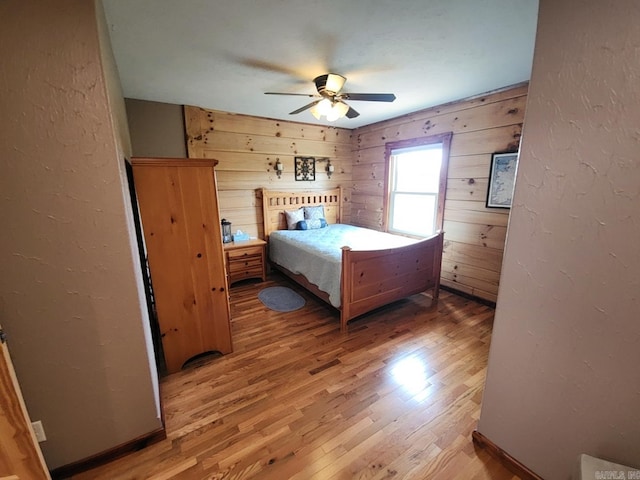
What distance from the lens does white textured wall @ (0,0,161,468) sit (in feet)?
3.31

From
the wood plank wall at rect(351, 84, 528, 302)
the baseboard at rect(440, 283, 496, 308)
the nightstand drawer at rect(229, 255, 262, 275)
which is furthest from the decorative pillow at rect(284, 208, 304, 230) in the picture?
the baseboard at rect(440, 283, 496, 308)

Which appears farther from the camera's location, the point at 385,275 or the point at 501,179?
the point at 501,179

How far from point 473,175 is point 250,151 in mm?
3015

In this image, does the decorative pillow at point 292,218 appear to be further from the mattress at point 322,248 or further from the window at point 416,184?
the window at point 416,184

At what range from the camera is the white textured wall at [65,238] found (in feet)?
3.31

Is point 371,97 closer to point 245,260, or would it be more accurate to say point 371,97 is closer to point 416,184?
point 416,184

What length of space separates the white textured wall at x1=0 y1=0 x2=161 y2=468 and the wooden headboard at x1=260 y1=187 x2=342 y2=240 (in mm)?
2871

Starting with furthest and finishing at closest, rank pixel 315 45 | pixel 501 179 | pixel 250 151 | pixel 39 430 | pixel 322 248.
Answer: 1. pixel 250 151
2. pixel 322 248
3. pixel 501 179
4. pixel 315 45
5. pixel 39 430

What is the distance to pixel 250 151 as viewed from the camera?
3877mm

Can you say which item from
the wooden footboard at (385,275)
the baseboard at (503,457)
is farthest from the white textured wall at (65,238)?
the baseboard at (503,457)

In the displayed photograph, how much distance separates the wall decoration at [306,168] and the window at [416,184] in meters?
1.24

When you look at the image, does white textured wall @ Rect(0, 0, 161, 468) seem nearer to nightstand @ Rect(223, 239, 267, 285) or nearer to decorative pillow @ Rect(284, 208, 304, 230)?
nightstand @ Rect(223, 239, 267, 285)

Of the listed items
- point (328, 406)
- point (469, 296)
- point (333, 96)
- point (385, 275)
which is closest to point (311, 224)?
point (385, 275)

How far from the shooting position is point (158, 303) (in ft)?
6.34
